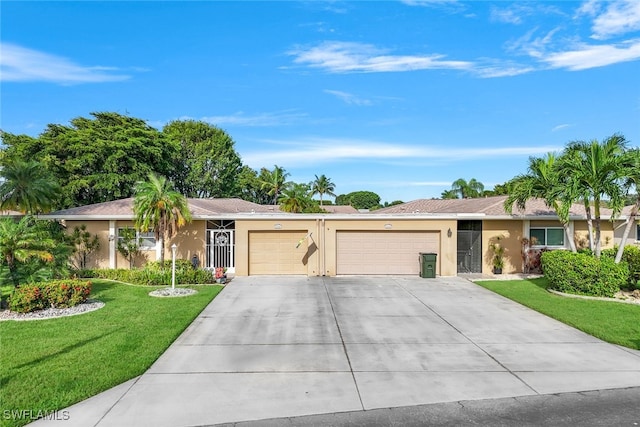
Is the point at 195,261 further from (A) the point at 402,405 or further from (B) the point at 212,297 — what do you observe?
(A) the point at 402,405

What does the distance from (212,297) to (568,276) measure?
1228cm

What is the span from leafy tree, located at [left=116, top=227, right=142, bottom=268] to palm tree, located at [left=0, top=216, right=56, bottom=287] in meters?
6.77

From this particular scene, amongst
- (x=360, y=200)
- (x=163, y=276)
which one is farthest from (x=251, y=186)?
(x=360, y=200)

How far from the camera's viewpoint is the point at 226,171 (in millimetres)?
44406

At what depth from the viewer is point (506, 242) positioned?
1892 cm

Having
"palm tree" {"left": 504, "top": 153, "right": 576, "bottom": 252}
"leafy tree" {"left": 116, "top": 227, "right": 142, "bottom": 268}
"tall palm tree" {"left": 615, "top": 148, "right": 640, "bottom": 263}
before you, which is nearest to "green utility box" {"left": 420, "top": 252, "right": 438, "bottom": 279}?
"palm tree" {"left": 504, "top": 153, "right": 576, "bottom": 252}

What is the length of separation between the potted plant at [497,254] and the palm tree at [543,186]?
3183 millimetres

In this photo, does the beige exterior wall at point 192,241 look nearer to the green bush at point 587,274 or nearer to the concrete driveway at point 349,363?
the concrete driveway at point 349,363

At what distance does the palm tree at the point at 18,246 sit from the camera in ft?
35.3

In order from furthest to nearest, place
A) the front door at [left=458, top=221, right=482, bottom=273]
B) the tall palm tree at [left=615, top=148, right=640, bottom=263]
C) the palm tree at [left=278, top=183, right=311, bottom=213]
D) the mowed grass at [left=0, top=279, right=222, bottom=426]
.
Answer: the palm tree at [left=278, top=183, right=311, bottom=213] < the front door at [left=458, top=221, right=482, bottom=273] < the tall palm tree at [left=615, top=148, right=640, bottom=263] < the mowed grass at [left=0, top=279, right=222, bottom=426]

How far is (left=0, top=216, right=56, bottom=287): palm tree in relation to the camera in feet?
35.3

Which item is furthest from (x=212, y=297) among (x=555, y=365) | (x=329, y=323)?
(x=555, y=365)

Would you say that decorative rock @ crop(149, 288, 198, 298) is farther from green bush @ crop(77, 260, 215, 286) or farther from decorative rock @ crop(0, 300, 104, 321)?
decorative rock @ crop(0, 300, 104, 321)

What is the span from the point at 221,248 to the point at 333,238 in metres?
5.33
